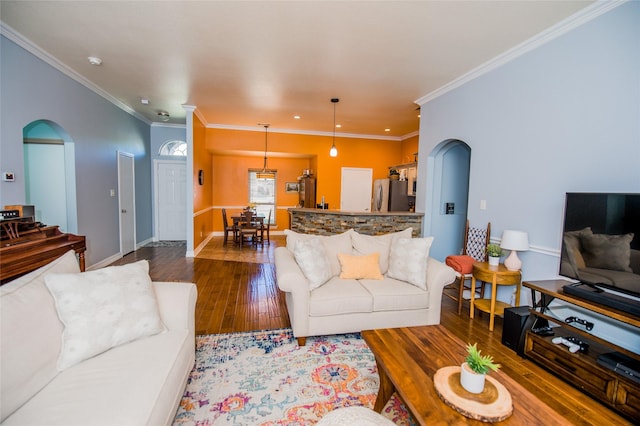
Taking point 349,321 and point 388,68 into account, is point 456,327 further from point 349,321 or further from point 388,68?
point 388,68

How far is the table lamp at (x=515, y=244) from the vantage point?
2.91 meters

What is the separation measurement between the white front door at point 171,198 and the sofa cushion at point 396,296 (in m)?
6.10

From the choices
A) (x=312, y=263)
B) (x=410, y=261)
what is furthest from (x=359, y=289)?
(x=410, y=261)

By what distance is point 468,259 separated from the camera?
347 centimetres

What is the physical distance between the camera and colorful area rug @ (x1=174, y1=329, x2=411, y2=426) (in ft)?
6.03

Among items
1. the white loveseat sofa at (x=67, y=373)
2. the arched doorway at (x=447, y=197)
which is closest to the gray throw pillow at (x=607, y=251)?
the arched doorway at (x=447, y=197)

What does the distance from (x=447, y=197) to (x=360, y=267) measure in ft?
8.81

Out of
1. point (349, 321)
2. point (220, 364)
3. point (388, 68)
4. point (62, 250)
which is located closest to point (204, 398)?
point (220, 364)

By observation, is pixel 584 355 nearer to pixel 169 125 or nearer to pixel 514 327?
pixel 514 327

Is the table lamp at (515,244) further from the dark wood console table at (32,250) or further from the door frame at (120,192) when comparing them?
the door frame at (120,192)

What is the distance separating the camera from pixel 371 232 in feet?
16.2

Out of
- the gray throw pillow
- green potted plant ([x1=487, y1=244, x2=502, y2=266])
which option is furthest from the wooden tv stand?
green potted plant ([x1=487, y1=244, x2=502, y2=266])

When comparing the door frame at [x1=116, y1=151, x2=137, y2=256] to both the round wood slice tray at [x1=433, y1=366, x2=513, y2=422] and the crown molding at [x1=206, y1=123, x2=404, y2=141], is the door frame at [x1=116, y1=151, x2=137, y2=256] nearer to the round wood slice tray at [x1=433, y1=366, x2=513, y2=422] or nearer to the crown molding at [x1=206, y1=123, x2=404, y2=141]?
the crown molding at [x1=206, y1=123, x2=404, y2=141]

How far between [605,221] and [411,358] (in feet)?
6.02
